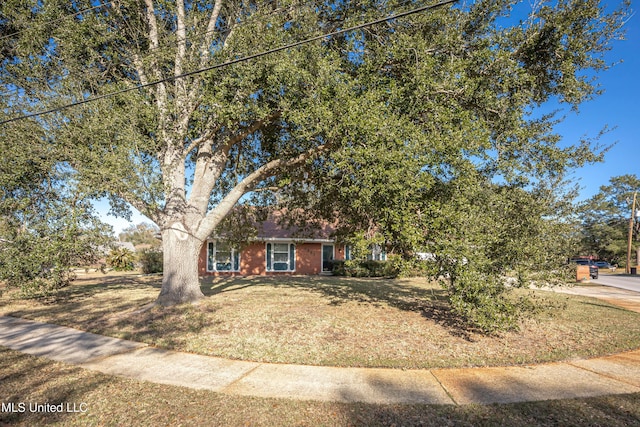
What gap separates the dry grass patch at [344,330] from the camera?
17.5 ft

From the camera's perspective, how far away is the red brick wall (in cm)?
2059

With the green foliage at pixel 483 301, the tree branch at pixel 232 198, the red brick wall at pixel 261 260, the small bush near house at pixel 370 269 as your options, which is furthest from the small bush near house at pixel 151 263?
the green foliage at pixel 483 301

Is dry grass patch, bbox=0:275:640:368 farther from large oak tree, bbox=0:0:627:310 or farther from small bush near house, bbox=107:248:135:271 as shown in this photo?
small bush near house, bbox=107:248:135:271

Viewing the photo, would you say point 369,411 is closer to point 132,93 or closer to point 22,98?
point 132,93

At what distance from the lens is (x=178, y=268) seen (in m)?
8.98

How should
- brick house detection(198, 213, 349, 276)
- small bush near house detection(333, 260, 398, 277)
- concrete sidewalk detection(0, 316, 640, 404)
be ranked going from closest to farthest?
concrete sidewalk detection(0, 316, 640, 404) → brick house detection(198, 213, 349, 276) → small bush near house detection(333, 260, 398, 277)

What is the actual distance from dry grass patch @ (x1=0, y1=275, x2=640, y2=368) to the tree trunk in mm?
503

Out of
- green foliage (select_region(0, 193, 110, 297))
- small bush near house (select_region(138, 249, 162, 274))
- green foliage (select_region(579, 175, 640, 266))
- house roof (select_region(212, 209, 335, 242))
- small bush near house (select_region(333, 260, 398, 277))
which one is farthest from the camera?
green foliage (select_region(579, 175, 640, 266))

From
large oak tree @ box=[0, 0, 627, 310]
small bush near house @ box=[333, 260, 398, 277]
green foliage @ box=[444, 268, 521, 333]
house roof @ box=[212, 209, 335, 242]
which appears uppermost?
large oak tree @ box=[0, 0, 627, 310]

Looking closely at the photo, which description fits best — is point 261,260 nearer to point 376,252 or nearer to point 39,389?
point 376,252

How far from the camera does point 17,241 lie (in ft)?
28.9


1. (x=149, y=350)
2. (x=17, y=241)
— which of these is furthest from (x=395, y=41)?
(x=17, y=241)

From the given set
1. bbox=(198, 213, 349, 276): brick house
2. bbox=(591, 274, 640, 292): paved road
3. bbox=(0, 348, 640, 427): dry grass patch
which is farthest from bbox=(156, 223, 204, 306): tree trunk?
bbox=(591, 274, 640, 292): paved road

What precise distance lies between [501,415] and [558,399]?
3.01 feet
